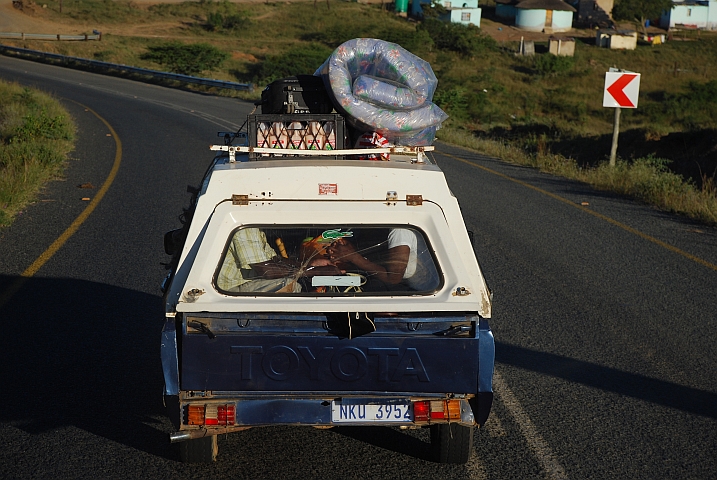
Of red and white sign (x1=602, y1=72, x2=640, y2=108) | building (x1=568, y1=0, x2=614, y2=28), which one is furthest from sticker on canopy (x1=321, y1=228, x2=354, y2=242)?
building (x1=568, y1=0, x2=614, y2=28)

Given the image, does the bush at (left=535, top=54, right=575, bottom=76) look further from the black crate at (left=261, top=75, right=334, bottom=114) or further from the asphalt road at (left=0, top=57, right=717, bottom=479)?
the black crate at (left=261, top=75, right=334, bottom=114)

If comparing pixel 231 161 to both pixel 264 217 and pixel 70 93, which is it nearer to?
pixel 264 217

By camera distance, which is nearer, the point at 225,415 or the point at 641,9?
the point at 225,415

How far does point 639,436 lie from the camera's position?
16.7ft

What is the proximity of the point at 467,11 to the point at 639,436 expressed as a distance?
273ft

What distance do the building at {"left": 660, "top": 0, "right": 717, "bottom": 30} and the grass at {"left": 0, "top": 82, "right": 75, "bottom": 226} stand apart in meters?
83.9

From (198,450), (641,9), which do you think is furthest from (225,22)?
(198,450)

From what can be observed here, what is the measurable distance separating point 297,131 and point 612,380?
2965mm

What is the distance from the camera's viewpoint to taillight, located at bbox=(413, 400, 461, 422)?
4.08 meters

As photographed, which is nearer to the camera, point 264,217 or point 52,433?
point 264,217

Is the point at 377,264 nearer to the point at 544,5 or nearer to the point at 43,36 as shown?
the point at 43,36

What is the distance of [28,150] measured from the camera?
15.5 meters

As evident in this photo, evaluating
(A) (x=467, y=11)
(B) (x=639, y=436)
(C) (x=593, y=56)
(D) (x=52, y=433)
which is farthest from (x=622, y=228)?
(A) (x=467, y=11)

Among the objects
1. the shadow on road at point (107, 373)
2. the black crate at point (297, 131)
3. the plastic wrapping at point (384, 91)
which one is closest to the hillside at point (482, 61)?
the plastic wrapping at point (384, 91)
